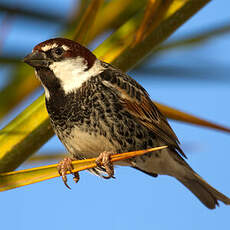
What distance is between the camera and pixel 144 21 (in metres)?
1.37

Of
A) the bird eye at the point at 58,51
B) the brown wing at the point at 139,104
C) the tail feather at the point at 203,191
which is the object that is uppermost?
the bird eye at the point at 58,51

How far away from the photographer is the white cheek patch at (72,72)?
1.92 metres

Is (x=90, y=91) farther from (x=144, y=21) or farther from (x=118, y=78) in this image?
(x=144, y=21)

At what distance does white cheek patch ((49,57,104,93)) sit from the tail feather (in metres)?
0.90

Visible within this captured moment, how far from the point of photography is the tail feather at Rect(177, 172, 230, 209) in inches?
89.9

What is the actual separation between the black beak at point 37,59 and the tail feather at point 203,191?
111 cm

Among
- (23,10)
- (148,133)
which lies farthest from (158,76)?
(23,10)

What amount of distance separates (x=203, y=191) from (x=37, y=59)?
49.6 inches

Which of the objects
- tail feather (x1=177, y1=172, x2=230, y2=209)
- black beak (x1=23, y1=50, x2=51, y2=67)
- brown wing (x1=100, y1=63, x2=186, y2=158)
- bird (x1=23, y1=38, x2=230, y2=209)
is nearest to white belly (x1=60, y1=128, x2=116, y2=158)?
bird (x1=23, y1=38, x2=230, y2=209)

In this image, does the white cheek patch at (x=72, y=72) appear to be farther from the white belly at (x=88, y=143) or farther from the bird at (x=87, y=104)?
the white belly at (x=88, y=143)

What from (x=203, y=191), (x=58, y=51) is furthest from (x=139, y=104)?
(x=203, y=191)

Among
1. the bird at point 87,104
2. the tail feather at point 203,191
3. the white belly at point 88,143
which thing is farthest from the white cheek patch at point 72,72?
the tail feather at point 203,191

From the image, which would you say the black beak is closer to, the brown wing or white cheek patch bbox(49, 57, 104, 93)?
white cheek patch bbox(49, 57, 104, 93)

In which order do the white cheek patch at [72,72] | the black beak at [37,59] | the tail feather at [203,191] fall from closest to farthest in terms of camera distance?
the black beak at [37,59] → the white cheek patch at [72,72] → the tail feather at [203,191]
